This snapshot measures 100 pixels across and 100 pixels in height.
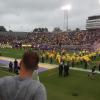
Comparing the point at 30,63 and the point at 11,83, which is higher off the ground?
the point at 30,63

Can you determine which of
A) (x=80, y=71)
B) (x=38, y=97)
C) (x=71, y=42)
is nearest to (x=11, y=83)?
(x=38, y=97)

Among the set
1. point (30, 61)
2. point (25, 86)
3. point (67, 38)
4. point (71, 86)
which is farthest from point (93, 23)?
point (25, 86)

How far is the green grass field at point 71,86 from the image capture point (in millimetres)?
18775

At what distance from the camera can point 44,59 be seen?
41781mm

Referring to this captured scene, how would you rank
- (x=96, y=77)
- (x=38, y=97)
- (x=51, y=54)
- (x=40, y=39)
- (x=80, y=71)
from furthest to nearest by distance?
1. (x=40, y=39)
2. (x=51, y=54)
3. (x=80, y=71)
4. (x=96, y=77)
5. (x=38, y=97)

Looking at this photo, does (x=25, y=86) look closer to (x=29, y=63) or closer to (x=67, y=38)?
(x=29, y=63)

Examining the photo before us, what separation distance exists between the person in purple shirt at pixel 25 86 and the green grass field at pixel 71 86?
50.6ft

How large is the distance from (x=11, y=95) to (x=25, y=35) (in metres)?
96.6

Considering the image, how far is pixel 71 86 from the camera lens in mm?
22062

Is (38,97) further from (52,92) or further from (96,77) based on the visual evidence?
(96,77)

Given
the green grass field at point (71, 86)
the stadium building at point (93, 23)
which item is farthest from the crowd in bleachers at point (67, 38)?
the stadium building at point (93, 23)

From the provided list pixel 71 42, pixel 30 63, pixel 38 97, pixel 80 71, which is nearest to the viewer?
pixel 38 97

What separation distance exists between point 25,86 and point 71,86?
19.5m

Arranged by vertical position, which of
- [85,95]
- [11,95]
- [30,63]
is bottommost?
[85,95]
